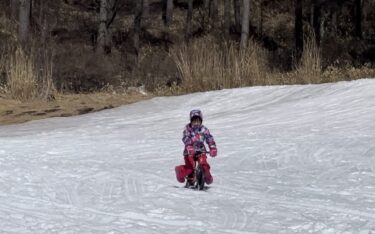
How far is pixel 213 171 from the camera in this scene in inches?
329

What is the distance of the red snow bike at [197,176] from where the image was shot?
282 inches

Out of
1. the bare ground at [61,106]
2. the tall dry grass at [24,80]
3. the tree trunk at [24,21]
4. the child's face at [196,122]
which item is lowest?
the bare ground at [61,106]

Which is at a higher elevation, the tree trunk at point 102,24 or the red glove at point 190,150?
the tree trunk at point 102,24

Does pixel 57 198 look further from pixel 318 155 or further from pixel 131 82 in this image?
pixel 131 82

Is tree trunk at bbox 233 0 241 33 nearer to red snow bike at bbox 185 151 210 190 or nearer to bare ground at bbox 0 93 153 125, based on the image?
bare ground at bbox 0 93 153 125

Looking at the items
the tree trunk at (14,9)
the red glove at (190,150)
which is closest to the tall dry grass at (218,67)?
the red glove at (190,150)

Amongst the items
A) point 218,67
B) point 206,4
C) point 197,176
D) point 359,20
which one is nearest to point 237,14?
point 206,4

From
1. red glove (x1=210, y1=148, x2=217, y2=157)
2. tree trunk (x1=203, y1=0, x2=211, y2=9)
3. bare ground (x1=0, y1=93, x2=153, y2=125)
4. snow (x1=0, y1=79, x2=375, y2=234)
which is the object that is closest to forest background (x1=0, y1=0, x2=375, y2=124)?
bare ground (x1=0, y1=93, x2=153, y2=125)

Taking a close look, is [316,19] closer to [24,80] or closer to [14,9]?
[14,9]

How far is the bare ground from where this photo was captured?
15143 mm

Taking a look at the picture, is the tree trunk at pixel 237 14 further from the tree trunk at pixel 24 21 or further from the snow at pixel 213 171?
the snow at pixel 213 171

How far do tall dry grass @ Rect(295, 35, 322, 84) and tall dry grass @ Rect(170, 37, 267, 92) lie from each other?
1068 millimetres

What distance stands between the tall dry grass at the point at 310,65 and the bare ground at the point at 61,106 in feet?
13.8

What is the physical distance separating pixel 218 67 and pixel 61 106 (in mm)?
4338
